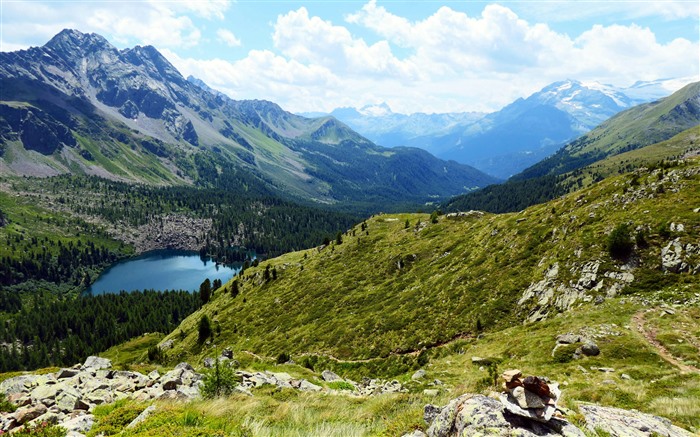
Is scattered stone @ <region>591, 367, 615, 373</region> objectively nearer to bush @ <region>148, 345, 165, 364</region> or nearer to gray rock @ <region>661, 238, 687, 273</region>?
gray rock @ <region>661, 238, 687, 273</region>

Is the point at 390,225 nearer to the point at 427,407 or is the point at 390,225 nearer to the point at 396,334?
the point at 396,334

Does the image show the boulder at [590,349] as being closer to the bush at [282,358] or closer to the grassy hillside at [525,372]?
the grassy hillside at [525,372]

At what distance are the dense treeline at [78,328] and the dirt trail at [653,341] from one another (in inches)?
7151

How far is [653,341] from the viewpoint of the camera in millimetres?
29766

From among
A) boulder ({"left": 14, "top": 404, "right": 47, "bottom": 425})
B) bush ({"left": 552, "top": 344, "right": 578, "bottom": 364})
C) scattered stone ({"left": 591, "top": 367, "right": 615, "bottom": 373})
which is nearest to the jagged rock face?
scattered stone ({"left": 591, "top": 367, "right": 615, "bottom": 373})

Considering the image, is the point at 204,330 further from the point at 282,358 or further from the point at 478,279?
the point at 478,279

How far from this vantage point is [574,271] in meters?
46.0

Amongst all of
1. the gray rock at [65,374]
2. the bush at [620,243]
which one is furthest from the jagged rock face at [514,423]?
the bush at [620,243]

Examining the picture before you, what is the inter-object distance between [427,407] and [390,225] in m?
110

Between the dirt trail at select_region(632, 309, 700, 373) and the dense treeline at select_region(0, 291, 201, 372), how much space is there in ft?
596

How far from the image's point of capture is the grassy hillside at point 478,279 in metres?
43.1

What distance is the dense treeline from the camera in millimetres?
155625

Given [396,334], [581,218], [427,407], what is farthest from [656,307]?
[427,407]

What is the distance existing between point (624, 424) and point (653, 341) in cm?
2588
